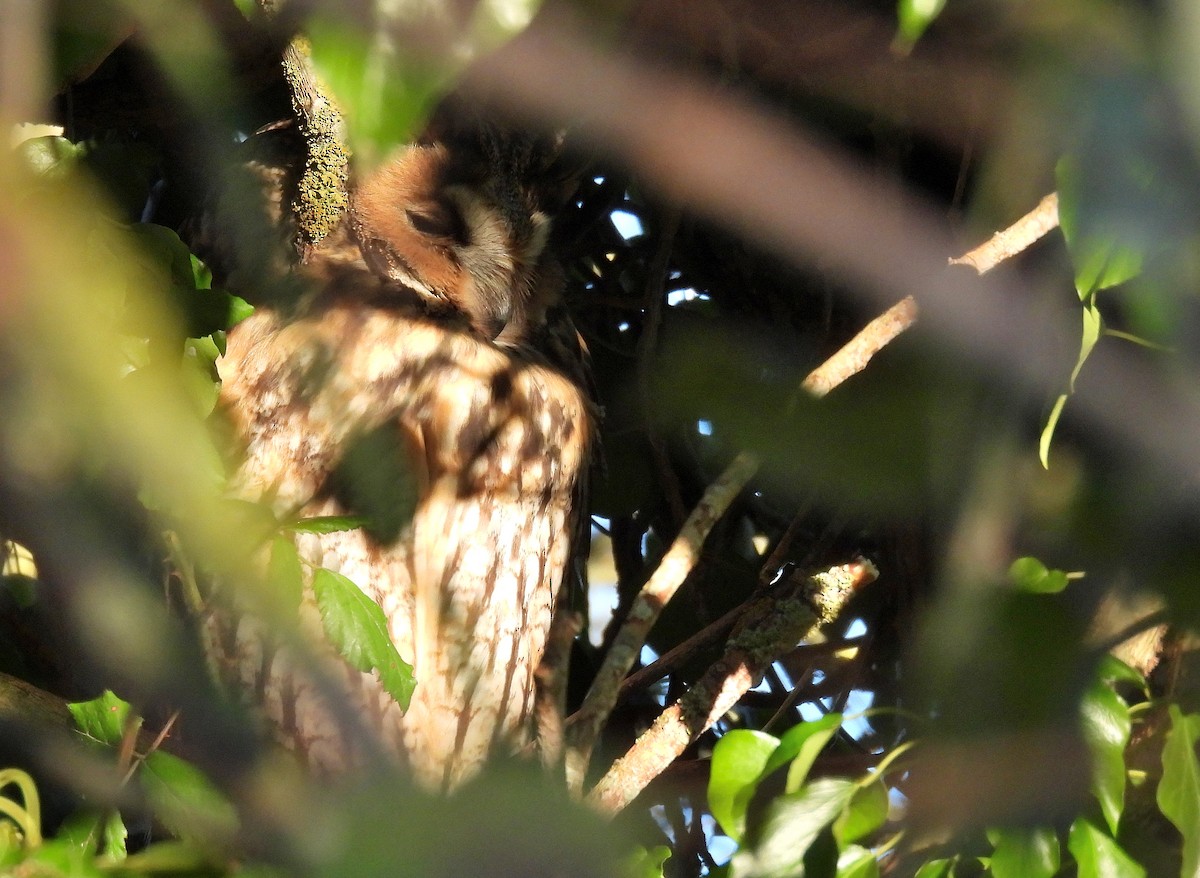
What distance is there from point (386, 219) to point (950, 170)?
0.72m

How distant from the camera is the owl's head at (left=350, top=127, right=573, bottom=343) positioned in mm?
1652

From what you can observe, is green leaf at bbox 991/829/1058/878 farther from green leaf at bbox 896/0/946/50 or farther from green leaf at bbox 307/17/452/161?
green leaf at bbox 307/17/452/161

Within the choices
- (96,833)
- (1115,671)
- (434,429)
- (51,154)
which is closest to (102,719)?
(96,833)

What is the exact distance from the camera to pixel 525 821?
1.53 feet

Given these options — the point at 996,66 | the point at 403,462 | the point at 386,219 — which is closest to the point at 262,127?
the point at 386,219

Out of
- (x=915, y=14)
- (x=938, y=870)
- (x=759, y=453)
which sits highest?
(x=915, y=14)

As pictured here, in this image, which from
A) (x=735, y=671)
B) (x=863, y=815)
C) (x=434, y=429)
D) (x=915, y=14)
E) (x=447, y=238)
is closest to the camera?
(x=915, y=14)

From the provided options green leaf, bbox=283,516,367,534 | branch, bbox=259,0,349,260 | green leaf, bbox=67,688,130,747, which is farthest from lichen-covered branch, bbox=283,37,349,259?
green leaf, bbox=67,688,130,747

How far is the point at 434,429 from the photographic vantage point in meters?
1.53

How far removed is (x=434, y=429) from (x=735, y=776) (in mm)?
659

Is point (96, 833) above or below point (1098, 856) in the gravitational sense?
above

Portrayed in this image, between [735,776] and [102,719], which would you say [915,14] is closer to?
[735,776]

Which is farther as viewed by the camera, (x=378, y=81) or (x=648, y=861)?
(x=648, y=861)

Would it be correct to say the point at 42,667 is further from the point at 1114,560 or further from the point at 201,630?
the point at 1114,560
